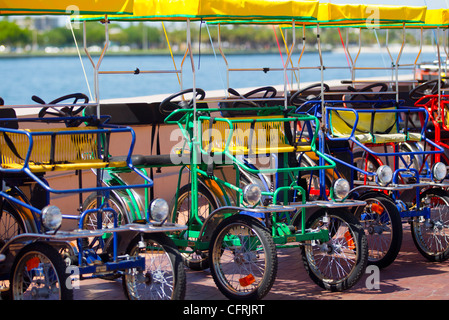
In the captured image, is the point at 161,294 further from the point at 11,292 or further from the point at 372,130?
the point at 372,130

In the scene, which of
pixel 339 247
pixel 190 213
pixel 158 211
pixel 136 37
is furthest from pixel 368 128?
pixel 136 37

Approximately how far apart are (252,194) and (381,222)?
5.30 feet

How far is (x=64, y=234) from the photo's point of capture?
207 inches

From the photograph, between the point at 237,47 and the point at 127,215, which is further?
the point at 237,47

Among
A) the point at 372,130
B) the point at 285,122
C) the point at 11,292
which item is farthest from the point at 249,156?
the point at 11,292

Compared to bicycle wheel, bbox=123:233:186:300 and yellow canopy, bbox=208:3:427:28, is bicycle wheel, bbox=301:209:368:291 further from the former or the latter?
yellow canopy, bbox=208:3:427:28

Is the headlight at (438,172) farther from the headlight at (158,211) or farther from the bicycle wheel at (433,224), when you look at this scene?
the headlight at (158,211)

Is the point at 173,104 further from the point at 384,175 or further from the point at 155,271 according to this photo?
the point at 155,271

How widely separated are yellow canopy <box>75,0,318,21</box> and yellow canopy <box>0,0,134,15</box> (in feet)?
1.69

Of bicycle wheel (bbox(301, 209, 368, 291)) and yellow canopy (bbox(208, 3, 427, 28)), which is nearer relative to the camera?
bicycle wheel (bbox(301, 209, 368, 291))

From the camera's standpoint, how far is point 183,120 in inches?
272

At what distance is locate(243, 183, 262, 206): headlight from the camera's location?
19.8 feet

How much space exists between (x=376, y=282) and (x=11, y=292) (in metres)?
2.85

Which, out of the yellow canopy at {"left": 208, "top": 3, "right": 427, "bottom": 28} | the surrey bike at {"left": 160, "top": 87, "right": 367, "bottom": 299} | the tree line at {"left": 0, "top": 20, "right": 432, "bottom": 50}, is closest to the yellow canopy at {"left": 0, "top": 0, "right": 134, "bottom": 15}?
the surrey bike at {"left": 160, "top": 87, "right": 367, "bottom": 299}
